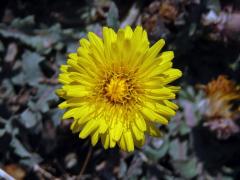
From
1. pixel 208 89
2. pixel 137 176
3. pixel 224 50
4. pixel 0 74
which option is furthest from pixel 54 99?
pixel 224 50

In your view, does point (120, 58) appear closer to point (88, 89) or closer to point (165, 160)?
point (88, 89)

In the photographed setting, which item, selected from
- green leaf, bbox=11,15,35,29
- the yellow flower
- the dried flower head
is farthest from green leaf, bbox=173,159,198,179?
green leaf, bbox=11,15,35,29

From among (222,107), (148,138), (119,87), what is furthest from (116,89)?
(222,107)

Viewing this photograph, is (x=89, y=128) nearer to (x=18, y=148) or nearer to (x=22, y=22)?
(x=18, y=148)

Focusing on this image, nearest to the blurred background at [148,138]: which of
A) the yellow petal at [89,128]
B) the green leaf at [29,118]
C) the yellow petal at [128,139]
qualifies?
the green leaf at [29,118]

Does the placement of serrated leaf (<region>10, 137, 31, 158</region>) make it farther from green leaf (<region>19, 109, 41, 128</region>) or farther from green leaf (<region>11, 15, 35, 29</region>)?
green leaf (<region>11, 15, 35, 29</region>)

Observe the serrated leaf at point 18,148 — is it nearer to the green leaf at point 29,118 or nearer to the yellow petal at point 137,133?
the green leaf at point 29,118

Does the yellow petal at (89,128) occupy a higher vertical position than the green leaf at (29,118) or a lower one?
lower
